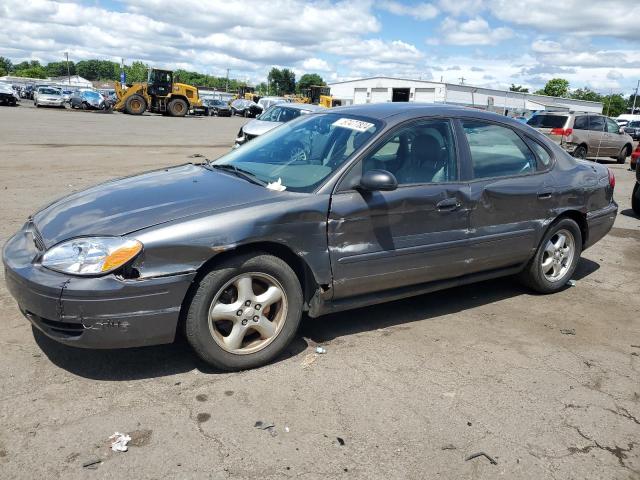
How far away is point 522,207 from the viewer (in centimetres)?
462

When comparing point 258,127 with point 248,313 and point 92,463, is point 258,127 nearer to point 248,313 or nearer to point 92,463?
point 248,313

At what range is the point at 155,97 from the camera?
39.2m

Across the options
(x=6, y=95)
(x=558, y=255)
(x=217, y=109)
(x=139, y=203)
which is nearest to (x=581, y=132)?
(x=558, y=255)

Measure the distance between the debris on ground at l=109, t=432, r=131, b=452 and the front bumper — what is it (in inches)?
20.7

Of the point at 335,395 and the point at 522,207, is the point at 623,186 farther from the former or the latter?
the point at 335,395

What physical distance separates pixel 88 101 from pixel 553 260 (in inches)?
1798

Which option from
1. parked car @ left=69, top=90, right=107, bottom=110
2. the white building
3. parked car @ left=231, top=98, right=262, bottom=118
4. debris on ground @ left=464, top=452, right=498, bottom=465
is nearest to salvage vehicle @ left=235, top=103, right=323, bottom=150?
debris on ground @ left=464, top=452, right=498, bottom=465

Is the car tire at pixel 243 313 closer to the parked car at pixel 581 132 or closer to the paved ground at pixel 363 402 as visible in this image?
the paved ground at pixel 363 402

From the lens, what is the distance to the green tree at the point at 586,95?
13371cm

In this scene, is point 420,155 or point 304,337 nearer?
point 304,337

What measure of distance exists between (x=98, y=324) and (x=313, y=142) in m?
2.06

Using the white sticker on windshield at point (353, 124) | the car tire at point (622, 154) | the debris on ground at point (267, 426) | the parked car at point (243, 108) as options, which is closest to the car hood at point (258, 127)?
the white sticker on windshield at point (353, 124)

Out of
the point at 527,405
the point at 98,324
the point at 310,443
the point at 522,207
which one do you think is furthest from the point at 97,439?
the point at 522,207

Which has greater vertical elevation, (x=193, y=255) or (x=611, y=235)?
(x=193, y=255)
